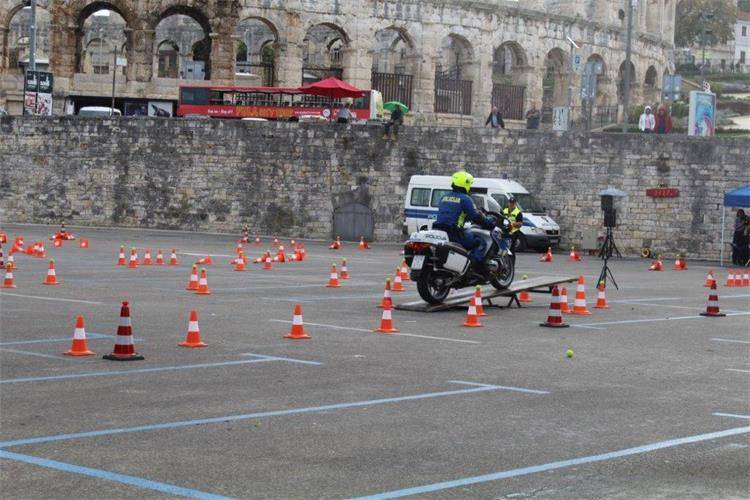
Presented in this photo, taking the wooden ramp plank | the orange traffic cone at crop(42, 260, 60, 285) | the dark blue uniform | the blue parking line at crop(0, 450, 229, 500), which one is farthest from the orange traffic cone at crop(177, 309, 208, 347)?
the orange traffic cone at crop(42, 260, 60, 285)

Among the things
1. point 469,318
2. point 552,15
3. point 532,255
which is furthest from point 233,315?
point 552,15

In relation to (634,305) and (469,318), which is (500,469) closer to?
(469,318)

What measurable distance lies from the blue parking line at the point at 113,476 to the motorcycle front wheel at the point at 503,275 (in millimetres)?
11773

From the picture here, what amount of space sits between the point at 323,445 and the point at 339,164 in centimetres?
3298

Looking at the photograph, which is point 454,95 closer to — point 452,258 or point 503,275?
point 503,275

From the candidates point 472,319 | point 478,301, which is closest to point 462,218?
point 478,301

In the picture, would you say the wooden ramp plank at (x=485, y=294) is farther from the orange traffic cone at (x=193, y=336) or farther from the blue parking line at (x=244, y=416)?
the blue parking line at (x=244, y=416)

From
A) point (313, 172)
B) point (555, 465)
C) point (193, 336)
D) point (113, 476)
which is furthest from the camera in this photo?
point (313, 172)

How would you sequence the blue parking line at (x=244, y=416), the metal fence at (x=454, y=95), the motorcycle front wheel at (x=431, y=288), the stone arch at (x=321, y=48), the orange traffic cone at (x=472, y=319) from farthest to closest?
the stone arch at (x=321, y=48), the metal fence at (x=454, y=95), the motorcycle front wheel at (x=431, y=288), the orange traffic cone at (x=472, y=319), the blue parking line at (x=244, y=416)

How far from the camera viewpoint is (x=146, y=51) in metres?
53.1

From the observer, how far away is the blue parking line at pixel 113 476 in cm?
699

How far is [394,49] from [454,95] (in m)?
13.6

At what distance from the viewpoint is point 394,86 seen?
5716 centimetres

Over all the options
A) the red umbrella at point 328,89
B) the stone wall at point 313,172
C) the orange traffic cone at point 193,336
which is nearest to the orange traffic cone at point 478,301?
the orange traffic cone at point 193,336
